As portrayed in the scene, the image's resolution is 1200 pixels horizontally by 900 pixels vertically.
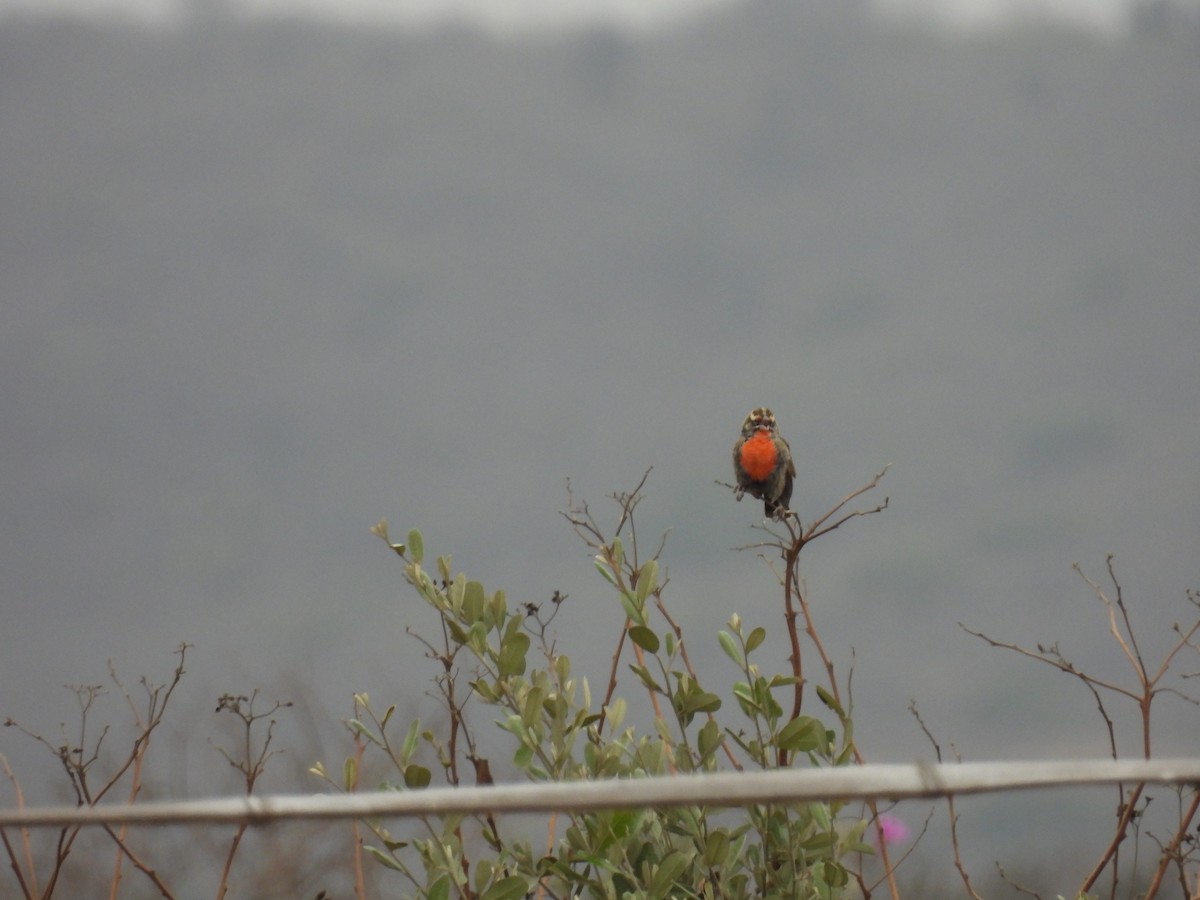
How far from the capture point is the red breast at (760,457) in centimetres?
228

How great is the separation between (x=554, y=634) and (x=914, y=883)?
638 mm

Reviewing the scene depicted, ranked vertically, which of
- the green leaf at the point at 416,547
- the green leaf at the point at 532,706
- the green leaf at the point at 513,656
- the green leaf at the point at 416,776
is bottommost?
the green leaf at the point at 416,776

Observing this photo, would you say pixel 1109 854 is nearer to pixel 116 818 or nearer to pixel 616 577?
pixel 616 577

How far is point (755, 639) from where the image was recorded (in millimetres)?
1293

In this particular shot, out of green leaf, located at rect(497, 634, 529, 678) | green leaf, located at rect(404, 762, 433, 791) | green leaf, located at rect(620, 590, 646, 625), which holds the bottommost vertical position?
green leaf, located at rect(404, 762, 433, 791)

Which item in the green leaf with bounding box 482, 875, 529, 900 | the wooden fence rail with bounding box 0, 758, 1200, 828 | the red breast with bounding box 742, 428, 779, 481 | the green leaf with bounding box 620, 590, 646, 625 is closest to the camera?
the wooden fence rail with bounding box 0, 758, 1200, 828

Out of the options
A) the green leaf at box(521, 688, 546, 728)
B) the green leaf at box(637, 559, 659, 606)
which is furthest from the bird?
the green leaf at box(521, 688, 546, 728)

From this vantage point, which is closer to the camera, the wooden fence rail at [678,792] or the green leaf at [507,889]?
the wooden fence rail at [678,792]

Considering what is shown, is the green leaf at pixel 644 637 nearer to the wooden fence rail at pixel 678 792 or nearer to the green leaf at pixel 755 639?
the green leaf at pixel 755 639

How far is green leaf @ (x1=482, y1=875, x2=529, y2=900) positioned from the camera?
1183 mm

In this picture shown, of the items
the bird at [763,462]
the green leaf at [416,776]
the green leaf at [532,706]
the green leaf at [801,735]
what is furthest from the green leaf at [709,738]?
the bird at [763,462]

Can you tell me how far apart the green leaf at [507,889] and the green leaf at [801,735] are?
29 centimetres

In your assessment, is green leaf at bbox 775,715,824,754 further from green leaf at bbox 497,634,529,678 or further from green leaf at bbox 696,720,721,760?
green leaf at bbox 497,634,529,678

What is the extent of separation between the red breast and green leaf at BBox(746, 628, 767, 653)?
1001mm
